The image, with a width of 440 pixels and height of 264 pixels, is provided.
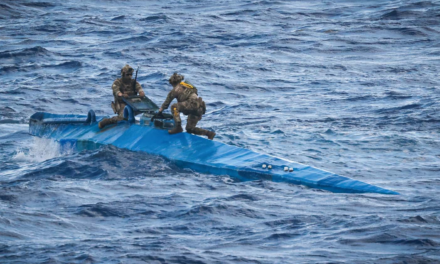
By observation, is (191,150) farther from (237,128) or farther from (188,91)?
(237,128)

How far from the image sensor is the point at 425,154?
1808 cm

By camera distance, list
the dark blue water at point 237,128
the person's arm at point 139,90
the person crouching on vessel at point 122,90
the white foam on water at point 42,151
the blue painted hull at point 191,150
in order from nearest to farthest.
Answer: the dark blue water at point 237,128
the blue painted hull at point 191,150
the person crouching on vessel at point 122,90
the person's arm at point 139,90
the white foam on water at point 42,151

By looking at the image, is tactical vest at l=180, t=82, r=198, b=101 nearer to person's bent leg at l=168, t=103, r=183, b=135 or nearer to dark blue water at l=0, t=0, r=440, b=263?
person's bent leg at l=168, t=103, r=183, b=135

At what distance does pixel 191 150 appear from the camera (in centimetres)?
1745

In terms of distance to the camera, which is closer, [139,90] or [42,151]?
[139,90]

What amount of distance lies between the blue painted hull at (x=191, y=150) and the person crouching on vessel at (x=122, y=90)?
0.20 metres

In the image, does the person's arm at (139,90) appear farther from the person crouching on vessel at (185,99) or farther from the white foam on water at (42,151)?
the white foam on water at (42,151)

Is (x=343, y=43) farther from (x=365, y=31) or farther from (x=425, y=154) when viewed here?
(x=425, y=154)

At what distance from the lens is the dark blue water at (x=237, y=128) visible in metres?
12.0

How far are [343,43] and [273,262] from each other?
25.9 meters

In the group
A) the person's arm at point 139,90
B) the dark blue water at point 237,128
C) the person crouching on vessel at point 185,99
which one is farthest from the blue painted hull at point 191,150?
the person's arm at point 139,90

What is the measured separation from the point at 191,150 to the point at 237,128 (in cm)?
526

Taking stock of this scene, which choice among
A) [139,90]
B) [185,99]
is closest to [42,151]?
[139,90]

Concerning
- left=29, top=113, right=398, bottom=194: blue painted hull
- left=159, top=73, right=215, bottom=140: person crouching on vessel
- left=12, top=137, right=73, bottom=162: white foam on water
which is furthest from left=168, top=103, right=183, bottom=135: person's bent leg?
left=12, top=137, right=73, bottom=162: white foam on water
